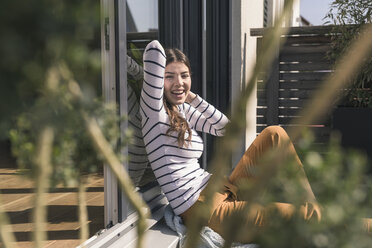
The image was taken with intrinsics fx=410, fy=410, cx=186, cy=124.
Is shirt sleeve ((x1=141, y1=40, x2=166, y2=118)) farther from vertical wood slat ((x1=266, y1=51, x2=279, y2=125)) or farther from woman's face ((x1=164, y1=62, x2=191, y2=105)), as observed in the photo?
vertical wood slat ((x1=266, y1=51, x2=279, y2=125))

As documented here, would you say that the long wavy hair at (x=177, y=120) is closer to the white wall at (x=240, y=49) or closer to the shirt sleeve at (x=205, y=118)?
the shirt sleeve at (x=205, y=118)

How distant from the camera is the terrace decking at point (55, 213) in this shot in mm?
1919

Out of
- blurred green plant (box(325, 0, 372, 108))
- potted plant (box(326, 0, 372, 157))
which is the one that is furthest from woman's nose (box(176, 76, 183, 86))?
blurred green plant (box(325, 0, 372, 108))

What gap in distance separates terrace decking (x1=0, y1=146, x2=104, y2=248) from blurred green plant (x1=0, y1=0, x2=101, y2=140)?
1389 millimetres

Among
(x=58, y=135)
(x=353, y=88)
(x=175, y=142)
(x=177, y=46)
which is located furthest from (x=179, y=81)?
(x=353, y=88)

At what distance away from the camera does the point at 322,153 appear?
352mm

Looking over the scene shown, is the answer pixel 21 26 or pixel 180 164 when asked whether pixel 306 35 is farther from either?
pixel 21 26

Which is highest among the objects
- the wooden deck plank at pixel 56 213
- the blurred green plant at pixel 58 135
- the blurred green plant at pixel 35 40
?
the blurred green plant at pixel 35 40

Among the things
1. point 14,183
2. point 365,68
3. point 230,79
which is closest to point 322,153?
point 14,183

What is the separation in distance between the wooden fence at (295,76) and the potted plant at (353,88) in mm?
313

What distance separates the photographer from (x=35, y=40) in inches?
7.5

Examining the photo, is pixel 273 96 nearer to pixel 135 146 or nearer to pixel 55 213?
pixel 135 146

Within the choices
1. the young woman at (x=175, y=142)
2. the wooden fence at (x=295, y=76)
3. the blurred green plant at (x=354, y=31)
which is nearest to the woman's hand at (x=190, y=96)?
the young woman at (x=175, y=142)

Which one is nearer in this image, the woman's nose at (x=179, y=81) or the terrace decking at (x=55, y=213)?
the terrace decking at (x=55, y=213)
